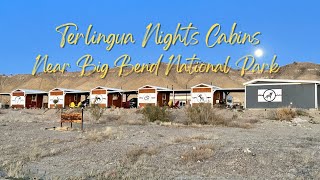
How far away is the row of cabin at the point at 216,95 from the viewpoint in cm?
4794

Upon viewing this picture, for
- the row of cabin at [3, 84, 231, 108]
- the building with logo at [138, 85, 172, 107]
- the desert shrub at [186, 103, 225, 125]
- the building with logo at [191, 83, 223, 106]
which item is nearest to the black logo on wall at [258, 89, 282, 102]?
the row of cabin at [3, 84, 231, 108]

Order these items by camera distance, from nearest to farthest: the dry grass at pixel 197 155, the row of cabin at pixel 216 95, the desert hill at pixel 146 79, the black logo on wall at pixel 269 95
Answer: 1. the dry grass at pixel 197 155
2. the row of cabin at pixel 216 95
3. the black logo on wall at pixel 269 95
4. the desert hill at pixel 146 79

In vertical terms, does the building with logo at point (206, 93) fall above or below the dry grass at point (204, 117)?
above

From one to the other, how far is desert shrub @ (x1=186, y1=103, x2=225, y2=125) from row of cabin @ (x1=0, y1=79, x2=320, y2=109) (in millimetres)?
13661

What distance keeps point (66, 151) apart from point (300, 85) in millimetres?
38732

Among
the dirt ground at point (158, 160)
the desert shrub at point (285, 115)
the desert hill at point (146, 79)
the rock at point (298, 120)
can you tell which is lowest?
the dirt ground at point (158, 160)

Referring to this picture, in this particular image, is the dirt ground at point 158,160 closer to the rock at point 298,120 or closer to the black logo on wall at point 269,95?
the rock at point 298,120

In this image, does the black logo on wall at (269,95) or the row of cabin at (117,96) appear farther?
the row of cabin at (117,96)

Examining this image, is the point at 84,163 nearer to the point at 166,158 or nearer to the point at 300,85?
the point at 166,158

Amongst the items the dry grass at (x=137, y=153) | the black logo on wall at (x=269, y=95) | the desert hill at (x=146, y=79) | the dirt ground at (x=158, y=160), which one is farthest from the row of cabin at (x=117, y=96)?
the desert hill at (x=146, y=79)

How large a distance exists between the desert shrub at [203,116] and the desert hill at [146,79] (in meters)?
88.9

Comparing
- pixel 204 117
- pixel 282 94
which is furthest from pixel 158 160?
pixel 282 94

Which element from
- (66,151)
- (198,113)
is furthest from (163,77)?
(66,151)

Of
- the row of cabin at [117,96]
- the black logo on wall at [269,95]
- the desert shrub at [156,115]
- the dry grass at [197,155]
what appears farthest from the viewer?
the row of cabin at [117,96]
